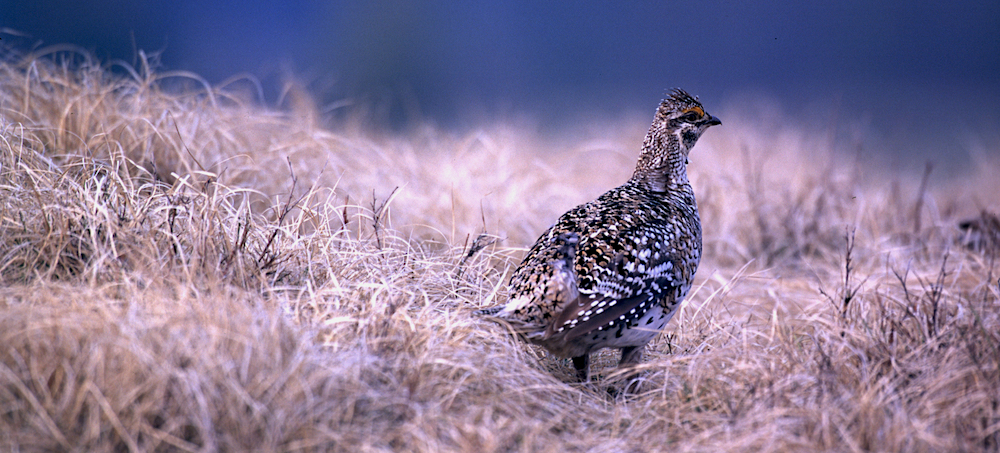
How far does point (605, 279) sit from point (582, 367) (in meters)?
0.55

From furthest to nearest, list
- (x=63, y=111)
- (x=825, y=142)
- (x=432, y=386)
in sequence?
(x=825, y=142) < (x=63, y=111) < (x=432, y=386)

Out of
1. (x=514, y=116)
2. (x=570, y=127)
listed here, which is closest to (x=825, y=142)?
(x=570, y=127)

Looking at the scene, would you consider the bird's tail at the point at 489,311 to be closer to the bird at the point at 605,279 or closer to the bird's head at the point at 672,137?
the bird at the point at 605,279

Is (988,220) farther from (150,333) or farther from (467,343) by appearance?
(150,333)

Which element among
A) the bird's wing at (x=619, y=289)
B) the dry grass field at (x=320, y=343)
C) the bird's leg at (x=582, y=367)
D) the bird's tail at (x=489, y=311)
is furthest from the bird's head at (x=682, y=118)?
the bird's tail at (x=489, y=311)

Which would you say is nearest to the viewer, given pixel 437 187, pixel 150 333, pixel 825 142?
pixel 150 333

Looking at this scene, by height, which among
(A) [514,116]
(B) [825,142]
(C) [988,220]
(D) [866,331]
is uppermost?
(A) [514,116]

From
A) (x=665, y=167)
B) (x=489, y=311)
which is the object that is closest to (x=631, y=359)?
(x=489, y=311)

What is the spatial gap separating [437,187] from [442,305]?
122 inches

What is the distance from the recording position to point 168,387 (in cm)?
218

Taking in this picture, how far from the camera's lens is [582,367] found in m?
3.34

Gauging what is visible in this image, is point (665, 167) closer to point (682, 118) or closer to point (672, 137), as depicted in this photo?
point (672, 137)

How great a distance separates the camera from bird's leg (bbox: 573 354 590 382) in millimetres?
3303

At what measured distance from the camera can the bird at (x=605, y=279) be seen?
3.00m
